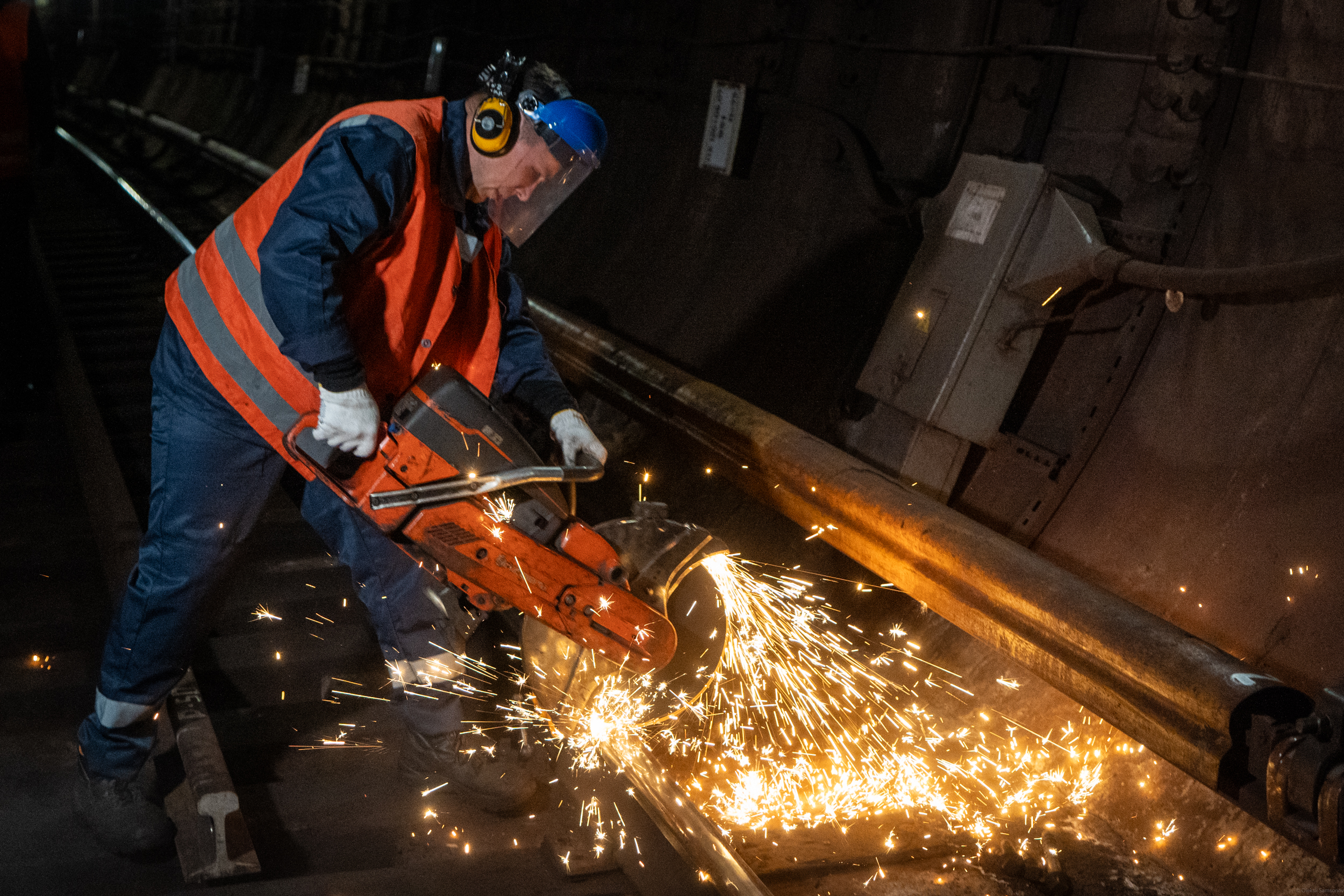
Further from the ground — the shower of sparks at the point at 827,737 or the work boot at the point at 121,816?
the shower of sparks at the point at 827,737

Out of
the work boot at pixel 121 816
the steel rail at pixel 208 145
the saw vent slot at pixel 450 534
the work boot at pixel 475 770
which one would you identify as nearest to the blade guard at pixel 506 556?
the saw vent slot at pixel 450 534

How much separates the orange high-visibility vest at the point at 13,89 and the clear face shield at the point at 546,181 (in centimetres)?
368

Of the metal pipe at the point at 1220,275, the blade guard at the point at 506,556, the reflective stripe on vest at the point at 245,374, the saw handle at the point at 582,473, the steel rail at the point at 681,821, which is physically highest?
the metal pipe at the point at 1220,275

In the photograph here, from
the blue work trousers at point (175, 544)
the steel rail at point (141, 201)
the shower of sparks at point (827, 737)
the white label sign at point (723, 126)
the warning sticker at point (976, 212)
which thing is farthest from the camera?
the steel rail at point (141, 201)

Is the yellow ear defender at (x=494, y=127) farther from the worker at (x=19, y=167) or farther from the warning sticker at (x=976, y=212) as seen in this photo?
the worker at (x=19, y=167)

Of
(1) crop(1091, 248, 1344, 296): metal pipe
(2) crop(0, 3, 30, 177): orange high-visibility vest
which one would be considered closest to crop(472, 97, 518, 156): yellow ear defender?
(1) crop(1091, 248, 1344, 296): metal pipe

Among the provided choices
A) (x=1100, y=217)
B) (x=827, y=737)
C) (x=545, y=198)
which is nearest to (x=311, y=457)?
(x=545, y=198)

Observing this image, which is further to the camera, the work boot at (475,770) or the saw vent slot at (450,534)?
the work boot at (475,770)

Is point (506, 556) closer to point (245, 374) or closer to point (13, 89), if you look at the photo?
point (245, 374)

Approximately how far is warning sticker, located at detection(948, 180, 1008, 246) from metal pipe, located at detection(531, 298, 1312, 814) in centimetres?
90

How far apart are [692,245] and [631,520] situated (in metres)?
2.73

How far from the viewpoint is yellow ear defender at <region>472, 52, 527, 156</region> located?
2309 millimetres

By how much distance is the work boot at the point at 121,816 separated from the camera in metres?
2.49

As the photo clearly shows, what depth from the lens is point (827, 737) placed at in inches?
127
